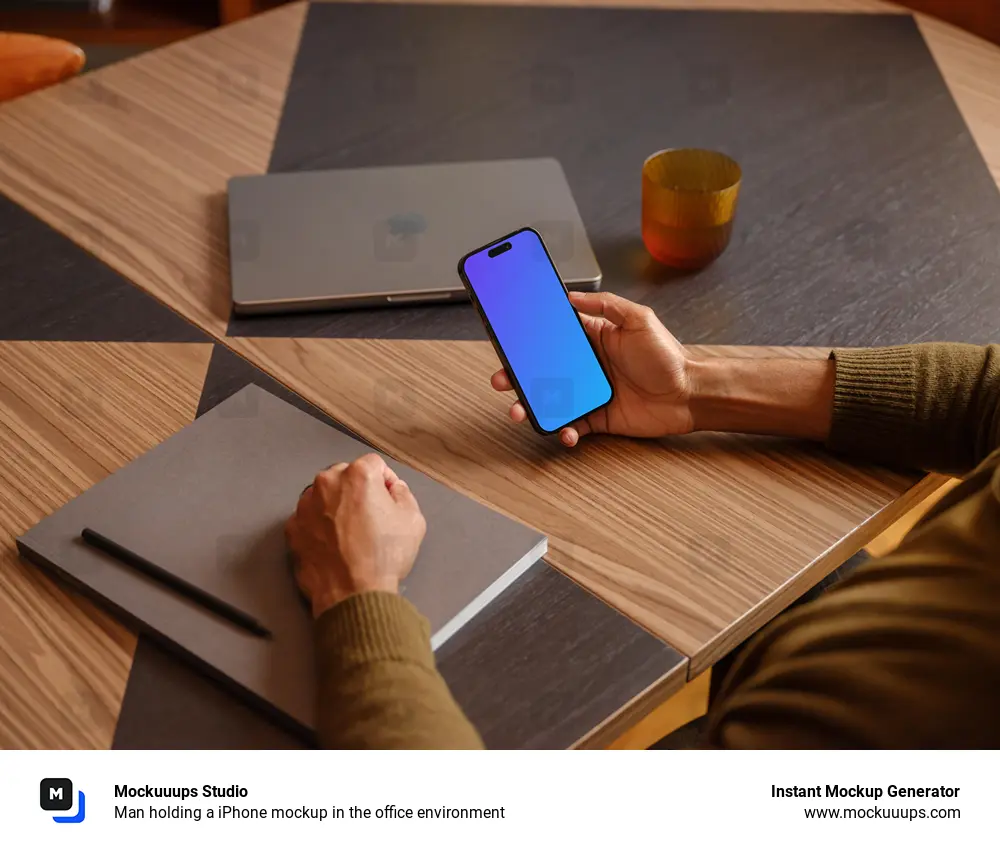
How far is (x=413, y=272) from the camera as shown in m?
1.04

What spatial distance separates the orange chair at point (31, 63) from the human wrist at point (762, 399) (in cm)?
96

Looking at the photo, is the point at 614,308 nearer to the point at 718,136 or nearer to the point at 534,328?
the point at 534,328

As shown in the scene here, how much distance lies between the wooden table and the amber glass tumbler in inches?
5.7

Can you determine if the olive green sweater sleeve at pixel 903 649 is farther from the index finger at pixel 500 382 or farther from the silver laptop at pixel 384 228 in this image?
the silver laptop at pixel 384 228

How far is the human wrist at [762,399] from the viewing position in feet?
2.96

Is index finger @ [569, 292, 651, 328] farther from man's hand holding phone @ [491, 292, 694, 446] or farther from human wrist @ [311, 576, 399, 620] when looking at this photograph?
human wrist @ [311, 576, 399, 620]

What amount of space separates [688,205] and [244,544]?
0.54 m

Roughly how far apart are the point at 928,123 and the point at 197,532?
1013 millimetres

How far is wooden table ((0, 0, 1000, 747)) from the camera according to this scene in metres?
0.73
